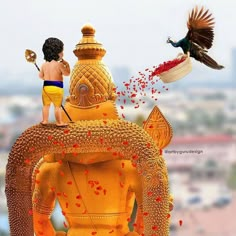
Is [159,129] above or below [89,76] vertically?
below

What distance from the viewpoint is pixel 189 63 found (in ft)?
13.3

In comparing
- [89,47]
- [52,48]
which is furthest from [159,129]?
[52,48]

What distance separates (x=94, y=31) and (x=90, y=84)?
273 millimetres

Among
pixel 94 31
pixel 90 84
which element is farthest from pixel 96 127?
pixel 94 31

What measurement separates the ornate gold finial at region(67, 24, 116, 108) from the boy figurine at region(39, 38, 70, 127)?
0.15 meters

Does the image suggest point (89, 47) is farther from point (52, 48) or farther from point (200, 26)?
point (200, 26)

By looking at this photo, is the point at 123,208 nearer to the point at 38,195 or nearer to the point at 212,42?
the point at 38,195

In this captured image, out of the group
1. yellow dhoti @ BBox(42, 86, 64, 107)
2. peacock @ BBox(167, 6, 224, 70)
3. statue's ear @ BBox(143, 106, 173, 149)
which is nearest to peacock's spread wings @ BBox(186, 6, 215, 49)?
peacock @ BBox(167, 6, 224, 70)

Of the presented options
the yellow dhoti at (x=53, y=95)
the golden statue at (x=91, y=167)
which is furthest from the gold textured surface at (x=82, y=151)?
the yellow dhoti at (x=53, y=95)

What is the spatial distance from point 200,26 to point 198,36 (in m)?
0.05

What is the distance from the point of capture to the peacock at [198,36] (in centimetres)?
412

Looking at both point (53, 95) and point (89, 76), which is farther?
point (89, 76)

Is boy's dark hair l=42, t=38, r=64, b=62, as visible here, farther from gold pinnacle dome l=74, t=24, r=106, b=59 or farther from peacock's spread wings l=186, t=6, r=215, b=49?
peacock's spread wings l=186, t=6, r=215, b=49

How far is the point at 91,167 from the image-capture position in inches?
162
